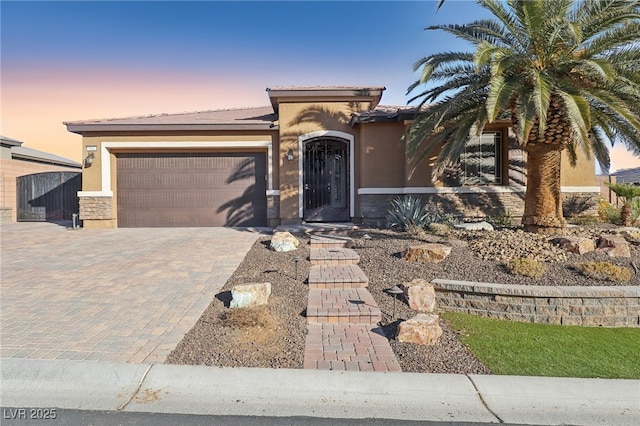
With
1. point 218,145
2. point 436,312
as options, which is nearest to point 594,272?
point 436,312

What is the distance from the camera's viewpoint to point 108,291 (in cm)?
625

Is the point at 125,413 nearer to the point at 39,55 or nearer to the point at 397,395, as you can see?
the point at 397,395

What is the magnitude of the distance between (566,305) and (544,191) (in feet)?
13.3

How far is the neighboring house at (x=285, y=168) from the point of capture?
12.4 meters

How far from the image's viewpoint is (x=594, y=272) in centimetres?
650

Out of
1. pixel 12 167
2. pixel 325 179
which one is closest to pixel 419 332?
pixel 325 179

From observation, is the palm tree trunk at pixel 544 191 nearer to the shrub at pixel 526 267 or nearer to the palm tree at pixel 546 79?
the palm tree at pixel 546 79

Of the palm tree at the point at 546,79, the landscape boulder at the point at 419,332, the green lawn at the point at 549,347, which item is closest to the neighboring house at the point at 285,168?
the palm tree at the point at 546,79

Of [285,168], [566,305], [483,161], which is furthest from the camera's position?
[285,168]

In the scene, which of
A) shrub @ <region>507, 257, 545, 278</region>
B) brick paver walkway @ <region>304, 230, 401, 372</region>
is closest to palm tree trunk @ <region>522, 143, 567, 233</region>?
shrub @ <region>507, 257, 545, 278</region>

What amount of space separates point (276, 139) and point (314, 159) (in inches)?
59.8

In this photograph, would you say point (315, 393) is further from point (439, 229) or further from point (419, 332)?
point (439, 229)

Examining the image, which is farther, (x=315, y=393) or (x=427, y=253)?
(x=427, y=253)

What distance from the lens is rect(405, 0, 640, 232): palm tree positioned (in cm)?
752
